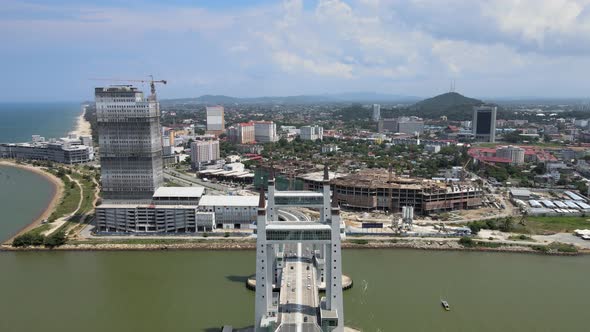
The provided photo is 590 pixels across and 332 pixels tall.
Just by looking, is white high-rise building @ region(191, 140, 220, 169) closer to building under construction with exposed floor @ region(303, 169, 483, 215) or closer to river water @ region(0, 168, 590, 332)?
building under construction with exposed floor @ region(303, 169, 483, 215)

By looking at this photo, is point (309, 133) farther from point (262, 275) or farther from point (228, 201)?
point (262, 275)

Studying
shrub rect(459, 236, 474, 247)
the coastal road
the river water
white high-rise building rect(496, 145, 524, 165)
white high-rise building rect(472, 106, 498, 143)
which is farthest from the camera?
white high-rise building rect(472, 106, 498, 143)

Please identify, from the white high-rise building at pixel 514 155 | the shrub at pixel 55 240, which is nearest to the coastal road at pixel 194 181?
the shrub at pixel 55 240

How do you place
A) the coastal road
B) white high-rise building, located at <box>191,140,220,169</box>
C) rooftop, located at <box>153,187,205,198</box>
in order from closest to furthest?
rooftop, located at <box>153,187,205,198</box> < the coastal road < white high-rise building, located at <box>191,140,220,169</box>

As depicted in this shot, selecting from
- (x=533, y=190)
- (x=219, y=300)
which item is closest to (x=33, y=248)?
(x=219, y=300)

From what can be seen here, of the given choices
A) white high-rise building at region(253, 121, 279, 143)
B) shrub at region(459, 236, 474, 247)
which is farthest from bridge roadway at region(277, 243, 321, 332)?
white high-rise building at region(253, 121, 279, 143)

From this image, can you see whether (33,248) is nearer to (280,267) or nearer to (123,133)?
(123,133)

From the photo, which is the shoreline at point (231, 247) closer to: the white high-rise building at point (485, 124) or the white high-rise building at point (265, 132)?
the white high-rise building at point (265, 132)
